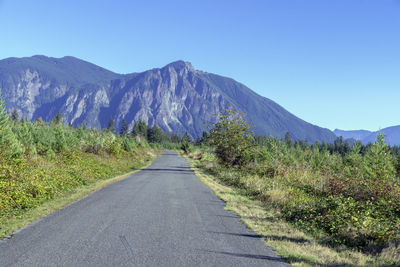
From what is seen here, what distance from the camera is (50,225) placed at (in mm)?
7184

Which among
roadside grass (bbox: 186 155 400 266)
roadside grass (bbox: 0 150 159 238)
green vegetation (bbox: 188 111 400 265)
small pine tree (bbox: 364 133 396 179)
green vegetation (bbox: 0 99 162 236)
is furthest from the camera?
small pine tree (bbox: 364 133 396 179)

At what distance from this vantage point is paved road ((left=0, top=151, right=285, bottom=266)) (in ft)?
16.5

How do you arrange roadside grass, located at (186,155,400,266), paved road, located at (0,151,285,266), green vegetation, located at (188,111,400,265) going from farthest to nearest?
1. green vegetation, located at (188,111,400,265)
2. roadside grass, located at (186,155,400,266)
3. paved road, located at (0,151,285,266)

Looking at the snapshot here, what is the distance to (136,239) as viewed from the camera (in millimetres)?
6148

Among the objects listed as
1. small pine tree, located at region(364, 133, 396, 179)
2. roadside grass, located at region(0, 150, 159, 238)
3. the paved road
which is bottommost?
roadside grass, located at region(0, 150, 159, 238)

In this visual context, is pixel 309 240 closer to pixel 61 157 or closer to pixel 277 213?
pixel 277 213

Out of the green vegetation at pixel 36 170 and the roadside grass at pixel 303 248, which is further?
the green vegetation at pixel 36 170

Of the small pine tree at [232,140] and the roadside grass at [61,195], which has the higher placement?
the small pine tree at [232,140]

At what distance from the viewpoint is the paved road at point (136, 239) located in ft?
16.5

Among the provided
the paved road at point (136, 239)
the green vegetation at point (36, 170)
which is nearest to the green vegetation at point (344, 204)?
the paved road at point (136, 239)

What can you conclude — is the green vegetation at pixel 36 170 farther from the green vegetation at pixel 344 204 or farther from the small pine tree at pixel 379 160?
the small pine tree at pixel 379 160

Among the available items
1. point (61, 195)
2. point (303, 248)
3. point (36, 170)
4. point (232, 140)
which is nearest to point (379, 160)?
point (232, 140)

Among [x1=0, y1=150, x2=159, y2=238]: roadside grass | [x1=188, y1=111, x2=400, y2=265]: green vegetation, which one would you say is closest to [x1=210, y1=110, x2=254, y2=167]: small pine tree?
[x1=188, y1=111, x2=400, y2=265]: green vegetation

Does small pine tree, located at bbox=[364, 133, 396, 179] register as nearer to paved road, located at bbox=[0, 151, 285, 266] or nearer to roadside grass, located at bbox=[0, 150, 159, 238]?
paved road, located at bbox=[0, 151, 285, 266]
